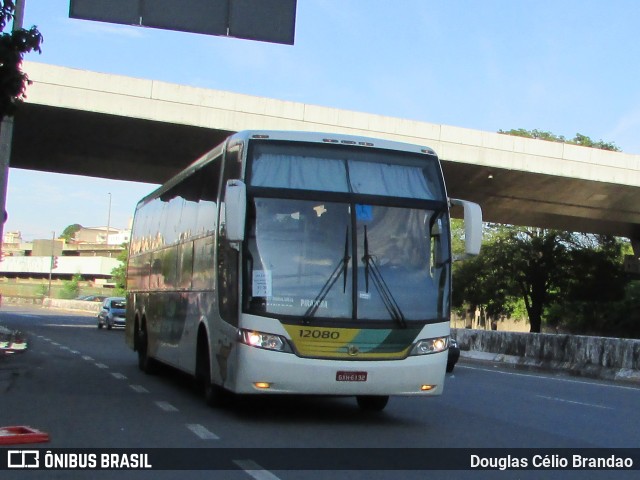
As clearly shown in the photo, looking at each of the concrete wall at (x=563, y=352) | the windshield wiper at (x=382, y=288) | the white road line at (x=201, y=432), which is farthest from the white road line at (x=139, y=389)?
the concrete wall at (x=563, y=352)

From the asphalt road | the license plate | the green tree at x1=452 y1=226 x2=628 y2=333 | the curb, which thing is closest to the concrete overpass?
the curb

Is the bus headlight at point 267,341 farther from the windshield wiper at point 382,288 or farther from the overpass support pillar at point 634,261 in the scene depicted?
the overpass support pillar at point 634,261

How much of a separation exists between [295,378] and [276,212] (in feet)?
6.17

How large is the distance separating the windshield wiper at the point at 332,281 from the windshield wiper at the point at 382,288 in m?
0.22

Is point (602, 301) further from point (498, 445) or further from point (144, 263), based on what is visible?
point (498, 445)

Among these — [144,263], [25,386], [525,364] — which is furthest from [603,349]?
[25,386]

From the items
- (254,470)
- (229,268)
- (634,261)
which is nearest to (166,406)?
(229,268)

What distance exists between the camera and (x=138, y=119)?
31531 mm

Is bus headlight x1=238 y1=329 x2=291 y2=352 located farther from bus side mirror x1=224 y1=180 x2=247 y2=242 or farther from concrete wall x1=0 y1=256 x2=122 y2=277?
concrete wall x1=0 y1=256 x2=122 y2=277

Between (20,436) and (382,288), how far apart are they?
164 inches

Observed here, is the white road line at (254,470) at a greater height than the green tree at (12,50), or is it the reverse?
the green tree at (12,50)

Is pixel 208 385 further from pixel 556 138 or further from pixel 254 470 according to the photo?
pixel 556 138

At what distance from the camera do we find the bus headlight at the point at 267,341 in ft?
35.7

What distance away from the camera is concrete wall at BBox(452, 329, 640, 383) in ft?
77.7
